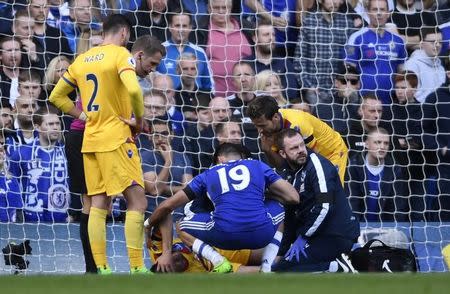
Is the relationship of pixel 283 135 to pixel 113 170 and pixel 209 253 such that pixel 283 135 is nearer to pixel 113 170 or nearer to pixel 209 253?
pixel 209 253

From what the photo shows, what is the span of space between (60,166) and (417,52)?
3.13 m

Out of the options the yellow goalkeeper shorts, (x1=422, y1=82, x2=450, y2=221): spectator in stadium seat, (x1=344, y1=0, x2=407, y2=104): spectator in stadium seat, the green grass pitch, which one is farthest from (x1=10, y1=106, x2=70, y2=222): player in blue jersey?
the green grass pitch

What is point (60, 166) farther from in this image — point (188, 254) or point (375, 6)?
point (375, 6)

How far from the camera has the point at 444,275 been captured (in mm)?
4266

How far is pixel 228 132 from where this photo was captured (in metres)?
9.94

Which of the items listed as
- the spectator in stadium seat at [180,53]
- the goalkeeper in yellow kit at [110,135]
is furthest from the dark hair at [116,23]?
the spectator in stadium seat at [180,53]

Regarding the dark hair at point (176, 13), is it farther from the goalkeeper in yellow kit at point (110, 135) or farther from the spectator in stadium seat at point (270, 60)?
the goalkeeper in yellow kit at point (110, 135)

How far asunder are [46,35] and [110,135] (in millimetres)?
2562

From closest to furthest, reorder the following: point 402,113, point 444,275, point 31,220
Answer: point 444,275 < point 31,220 < point 402,113

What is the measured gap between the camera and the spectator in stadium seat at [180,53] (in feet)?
33.6

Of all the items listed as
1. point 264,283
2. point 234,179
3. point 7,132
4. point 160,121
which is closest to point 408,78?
point 160,121

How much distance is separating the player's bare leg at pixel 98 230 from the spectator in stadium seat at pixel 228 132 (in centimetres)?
234

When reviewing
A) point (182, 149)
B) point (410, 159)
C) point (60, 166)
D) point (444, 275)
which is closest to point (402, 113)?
point (410, 159)

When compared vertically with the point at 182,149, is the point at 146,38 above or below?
above
